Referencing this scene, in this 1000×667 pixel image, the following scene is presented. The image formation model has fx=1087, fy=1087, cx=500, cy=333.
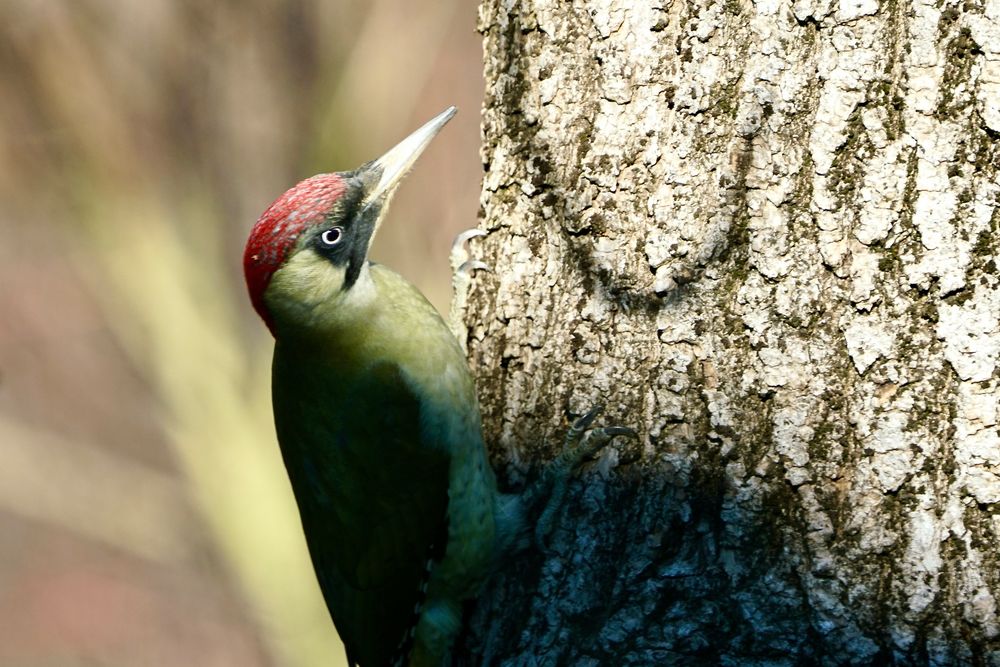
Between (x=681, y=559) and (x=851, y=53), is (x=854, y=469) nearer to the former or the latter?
(x=681, y=559)

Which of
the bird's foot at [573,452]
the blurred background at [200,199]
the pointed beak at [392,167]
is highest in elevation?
the blurred background at [200,199]

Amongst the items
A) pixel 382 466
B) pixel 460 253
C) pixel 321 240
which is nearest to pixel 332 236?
pixel 321 240

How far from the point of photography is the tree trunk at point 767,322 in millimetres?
1895

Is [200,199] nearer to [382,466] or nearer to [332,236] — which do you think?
[332,236]

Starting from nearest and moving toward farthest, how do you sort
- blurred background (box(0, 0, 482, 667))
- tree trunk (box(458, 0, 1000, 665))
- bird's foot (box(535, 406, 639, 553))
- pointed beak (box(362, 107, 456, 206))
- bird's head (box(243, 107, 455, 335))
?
1. tree trunk (box(458, 0, 1000, 665))
2. bird's foot (box(535, 406, 639, 553))
3. bird's head (box(243, 107, 455, 335))
4. pointed beak (box(362, 107, 456, 206))
5. blurred background (box(0, 0, 482, 667))

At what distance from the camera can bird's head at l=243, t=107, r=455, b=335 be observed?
8.84ft

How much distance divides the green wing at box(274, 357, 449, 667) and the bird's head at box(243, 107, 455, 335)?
0.22 m

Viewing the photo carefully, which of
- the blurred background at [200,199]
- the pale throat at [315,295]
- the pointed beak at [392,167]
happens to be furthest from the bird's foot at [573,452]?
the blurred background at [200,199]

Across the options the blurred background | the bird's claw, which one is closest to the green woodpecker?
the bird's claw

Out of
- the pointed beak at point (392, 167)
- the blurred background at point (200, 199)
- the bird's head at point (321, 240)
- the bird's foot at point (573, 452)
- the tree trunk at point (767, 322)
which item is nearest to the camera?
the tree trunk at point (767, 322)

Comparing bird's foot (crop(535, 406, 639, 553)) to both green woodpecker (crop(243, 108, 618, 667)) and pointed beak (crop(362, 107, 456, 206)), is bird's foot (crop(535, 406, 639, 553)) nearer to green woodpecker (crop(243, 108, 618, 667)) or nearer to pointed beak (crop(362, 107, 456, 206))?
green woodpecker (crop(243, 108, 618, 667))

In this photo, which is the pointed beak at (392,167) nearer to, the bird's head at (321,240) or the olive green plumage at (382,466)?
the bird's head at (321,240)

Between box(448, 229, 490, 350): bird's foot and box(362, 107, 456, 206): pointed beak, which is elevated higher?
box(362, 107, 456, 206): pointed beak

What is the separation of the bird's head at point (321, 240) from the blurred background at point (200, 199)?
9.30 feet
